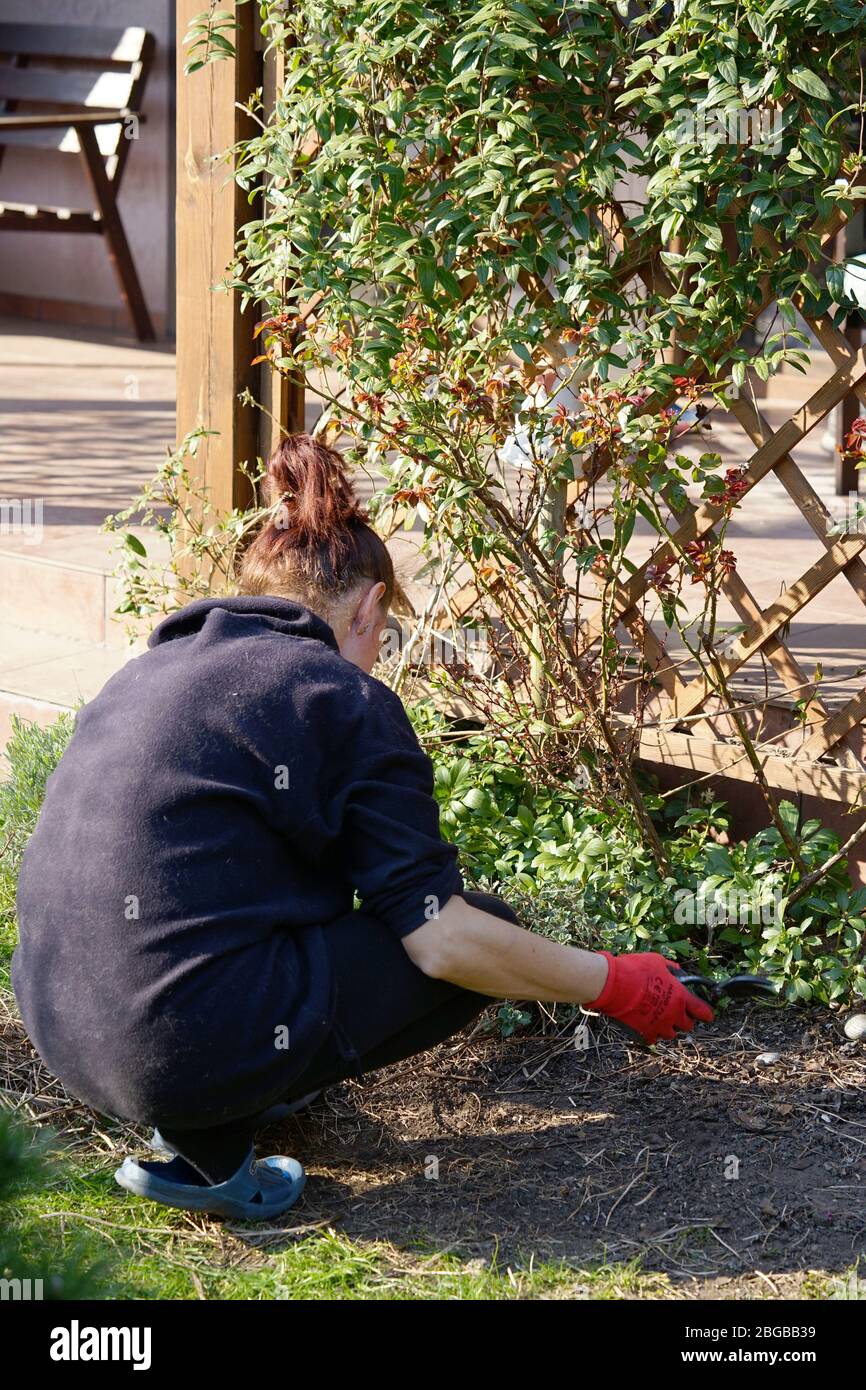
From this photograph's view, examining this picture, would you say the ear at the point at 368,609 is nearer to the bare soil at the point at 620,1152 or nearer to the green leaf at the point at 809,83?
the bare soil at the point at 620,1152

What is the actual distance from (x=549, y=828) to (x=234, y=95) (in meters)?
1.73

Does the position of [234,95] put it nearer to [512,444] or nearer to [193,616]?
[512,444]

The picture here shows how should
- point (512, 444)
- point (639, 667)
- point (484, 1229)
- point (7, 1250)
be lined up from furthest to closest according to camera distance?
point (639, 667), point (512, 444), point (484, 1229), point (7, 1250)

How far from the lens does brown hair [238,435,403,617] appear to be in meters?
2.23

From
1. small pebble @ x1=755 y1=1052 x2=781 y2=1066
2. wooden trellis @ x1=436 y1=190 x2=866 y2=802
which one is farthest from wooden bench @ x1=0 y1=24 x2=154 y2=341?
small pebble @ x1=755 y1=1052 x2=781 y2=1066

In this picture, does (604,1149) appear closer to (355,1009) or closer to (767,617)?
(355,1009)

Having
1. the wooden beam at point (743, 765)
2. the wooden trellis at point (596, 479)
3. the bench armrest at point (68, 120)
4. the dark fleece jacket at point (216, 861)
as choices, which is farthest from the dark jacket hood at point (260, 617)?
→ the bench armrest at point (68, 120)

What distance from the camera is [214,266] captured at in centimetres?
350

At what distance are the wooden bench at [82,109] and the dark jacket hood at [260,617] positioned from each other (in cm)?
541

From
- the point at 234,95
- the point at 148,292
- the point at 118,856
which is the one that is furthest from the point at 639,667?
the point at 148,292

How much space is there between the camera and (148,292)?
7941mm

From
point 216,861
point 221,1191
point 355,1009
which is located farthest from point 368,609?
point 221,1191

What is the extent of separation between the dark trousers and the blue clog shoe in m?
0.02

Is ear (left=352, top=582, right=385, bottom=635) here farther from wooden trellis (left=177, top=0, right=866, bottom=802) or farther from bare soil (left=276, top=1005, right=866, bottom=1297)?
bare soil (left=276, top=1005, right=866, bottom=1297)
